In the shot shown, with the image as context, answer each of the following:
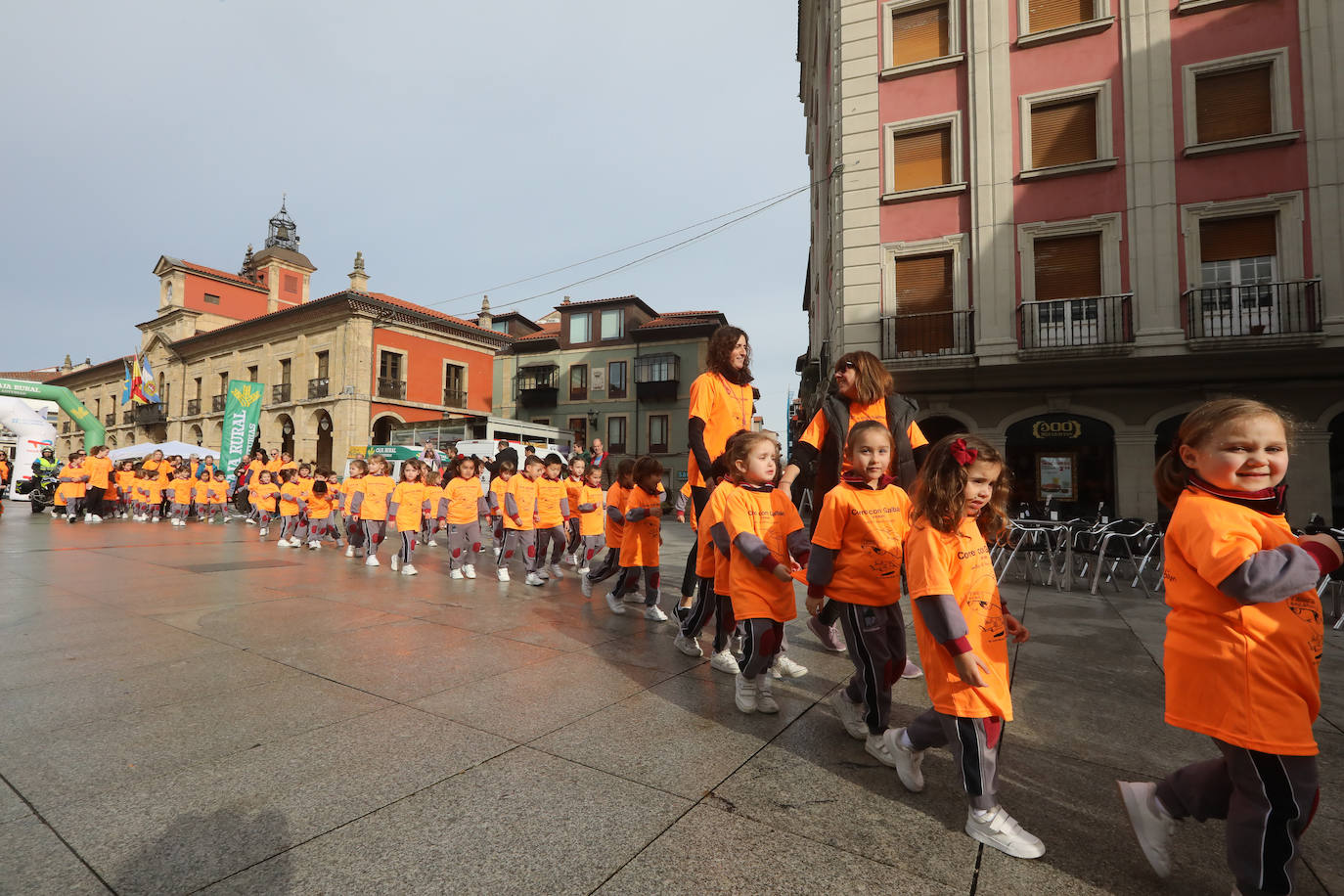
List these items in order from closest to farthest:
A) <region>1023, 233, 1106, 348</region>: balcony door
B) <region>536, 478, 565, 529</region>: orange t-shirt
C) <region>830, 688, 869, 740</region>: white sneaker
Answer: <region>830, 688, 869, 740</region>: white sneaker, <region>536, 478, 565, 529</region>: orange t-shirt, <region>1023, 233, 1106, 348</region>: balcony door

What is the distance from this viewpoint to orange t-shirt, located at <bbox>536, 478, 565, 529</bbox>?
25.7ft

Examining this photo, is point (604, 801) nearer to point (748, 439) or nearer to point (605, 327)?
point (748, 439)

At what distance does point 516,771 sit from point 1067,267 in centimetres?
1412

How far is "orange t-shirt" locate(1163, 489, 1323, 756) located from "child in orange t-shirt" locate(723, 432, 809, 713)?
1492mm

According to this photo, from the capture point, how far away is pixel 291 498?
37.6 feet

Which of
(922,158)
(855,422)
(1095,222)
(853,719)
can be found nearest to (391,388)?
(922,158)

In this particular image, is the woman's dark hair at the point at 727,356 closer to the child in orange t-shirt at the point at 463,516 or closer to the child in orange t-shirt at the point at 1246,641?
the child in orange t-shirt at the point at 1246,641

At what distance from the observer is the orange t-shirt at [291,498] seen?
37.3ft

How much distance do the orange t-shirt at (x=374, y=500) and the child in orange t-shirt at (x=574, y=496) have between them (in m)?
2.45

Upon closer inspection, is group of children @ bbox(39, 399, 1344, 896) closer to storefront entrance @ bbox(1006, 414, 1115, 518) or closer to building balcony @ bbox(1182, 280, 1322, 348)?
storefront entrance @ bbox(1006, 414, 1115, 518)

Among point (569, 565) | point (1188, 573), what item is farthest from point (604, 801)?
point (569, 565)

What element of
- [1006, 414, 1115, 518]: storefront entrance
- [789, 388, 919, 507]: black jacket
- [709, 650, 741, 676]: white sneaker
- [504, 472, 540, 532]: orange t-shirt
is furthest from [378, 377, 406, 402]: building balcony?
[789, 388, 919, 507]: black jacket

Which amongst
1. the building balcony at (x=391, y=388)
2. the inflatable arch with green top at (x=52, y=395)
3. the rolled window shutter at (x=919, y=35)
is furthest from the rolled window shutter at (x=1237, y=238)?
the inflatable arch with green top at (x=52, y=395)

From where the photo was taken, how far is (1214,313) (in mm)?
11867
